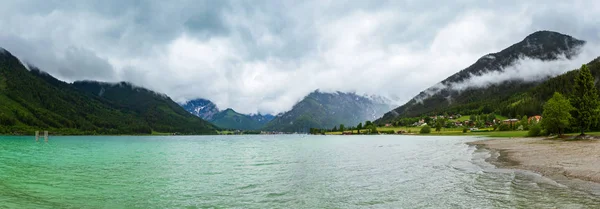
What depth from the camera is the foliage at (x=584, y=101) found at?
290ft

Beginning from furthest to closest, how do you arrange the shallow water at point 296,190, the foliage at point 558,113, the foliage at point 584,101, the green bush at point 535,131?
the green bush at point 535,131 → the foliage at point 558,113 → the foliage at point 584,101 → the shallow water at point 296,190

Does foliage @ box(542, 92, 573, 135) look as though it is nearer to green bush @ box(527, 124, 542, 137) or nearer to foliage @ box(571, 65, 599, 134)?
foliage @ box(571, 65, 599, 134)

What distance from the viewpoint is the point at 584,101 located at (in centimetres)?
9088

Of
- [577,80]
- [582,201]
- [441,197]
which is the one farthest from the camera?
[577,80]

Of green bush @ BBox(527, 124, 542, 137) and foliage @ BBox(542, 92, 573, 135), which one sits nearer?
foliage @ BBox(542, 92, 573, 135)

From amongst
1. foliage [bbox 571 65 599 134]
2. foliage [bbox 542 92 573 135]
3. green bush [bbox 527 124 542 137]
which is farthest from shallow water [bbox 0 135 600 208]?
green bush [bbox 527 124 542 137]

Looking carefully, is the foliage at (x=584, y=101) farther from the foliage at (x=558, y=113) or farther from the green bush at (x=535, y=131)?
the green bush at (x=535, y=131)

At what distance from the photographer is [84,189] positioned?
1125 inches

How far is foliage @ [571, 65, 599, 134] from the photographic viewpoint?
8850cm

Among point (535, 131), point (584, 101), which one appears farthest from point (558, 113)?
point (535, 131)

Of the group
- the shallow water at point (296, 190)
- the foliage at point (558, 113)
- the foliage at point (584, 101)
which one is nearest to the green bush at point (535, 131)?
the foliage at point (558, 113)

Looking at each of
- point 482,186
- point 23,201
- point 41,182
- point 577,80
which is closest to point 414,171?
point 482,186

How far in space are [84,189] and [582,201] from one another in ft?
113

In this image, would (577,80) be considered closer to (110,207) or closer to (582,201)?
(582,201)
